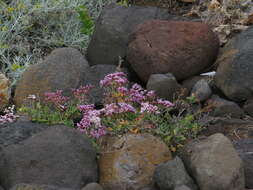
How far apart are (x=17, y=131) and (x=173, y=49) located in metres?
2.27

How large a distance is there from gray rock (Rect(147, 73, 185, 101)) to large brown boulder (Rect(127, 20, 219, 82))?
271 millimetres

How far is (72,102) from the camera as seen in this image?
5.06m

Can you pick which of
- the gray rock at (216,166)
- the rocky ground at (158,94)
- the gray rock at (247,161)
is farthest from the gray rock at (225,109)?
the gray rock at (216,166)

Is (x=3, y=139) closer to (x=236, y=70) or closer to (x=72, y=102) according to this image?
(x=72, y=102)

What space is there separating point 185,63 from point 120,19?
1.25 meters

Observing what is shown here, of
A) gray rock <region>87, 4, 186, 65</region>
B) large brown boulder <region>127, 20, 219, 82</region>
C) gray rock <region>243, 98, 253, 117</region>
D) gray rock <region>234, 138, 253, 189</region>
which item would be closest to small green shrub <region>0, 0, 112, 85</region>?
gray rock <region>87, 4, 186, 65</region>

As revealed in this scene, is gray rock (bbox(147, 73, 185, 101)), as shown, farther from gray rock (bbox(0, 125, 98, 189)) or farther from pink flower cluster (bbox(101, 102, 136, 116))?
gray rock (bbox(0, 125, 98, 189))

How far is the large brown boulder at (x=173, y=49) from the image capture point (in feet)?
18.6

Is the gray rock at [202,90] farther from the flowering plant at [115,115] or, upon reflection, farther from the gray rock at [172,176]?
the gray rock at [172,176]

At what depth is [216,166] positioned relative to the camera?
336cm

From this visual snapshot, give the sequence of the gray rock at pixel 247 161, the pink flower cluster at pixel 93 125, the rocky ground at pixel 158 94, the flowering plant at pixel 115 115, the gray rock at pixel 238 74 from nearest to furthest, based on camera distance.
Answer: the rocky ground at pixel 158 94 < the gray rock at pixel 247 161 < the pink flower cluster at pixel 93 125 < the flowering plant at pixel 115 115 < the gray rock at pixel 238 74

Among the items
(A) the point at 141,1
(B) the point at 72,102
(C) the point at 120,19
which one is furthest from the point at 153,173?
(A) the point at 141,1

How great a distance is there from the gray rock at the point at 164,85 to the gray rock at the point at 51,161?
173 centimetres

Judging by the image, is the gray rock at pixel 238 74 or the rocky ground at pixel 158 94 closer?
the rocky ground at pixel 158 94
